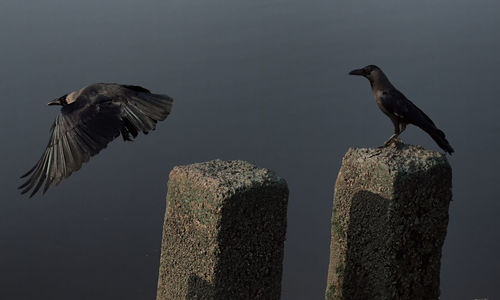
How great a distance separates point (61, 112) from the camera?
5.34m

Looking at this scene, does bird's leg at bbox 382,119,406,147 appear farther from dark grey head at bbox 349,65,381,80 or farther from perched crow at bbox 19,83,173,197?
perched crow at bbox 19,83,173,197

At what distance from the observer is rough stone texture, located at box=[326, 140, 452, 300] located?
4875mm

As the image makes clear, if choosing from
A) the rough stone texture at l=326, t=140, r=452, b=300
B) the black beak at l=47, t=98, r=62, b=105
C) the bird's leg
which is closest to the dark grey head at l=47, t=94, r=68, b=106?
the black beak at l=47, t=98, r=62, b=105

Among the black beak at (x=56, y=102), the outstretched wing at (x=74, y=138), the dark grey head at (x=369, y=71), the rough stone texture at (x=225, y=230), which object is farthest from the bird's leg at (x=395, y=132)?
the black beak at (x=56, y=102)

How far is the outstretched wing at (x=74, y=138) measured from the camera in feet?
15.7

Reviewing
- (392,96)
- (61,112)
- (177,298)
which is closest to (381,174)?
(392,96)

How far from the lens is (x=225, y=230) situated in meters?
4.23

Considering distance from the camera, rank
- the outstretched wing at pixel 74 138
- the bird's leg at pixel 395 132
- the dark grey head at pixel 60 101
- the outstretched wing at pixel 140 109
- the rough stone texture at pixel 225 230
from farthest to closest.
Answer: the dark grey head at pixel 60 101, the outstretched wing at pixel 140 109, the bird's leg at pixel 395 132, the outstretched wing at pixel 74 138, the rough stone texture at pixel 225 230

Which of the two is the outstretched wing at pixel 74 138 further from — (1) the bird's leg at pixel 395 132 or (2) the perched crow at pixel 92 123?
(1) the bird's leg at pixel 395 132

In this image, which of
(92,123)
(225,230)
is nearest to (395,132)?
(225,230)

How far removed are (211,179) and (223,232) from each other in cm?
34

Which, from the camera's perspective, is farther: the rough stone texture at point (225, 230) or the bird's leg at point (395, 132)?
the bird's leg at point (395, 132)

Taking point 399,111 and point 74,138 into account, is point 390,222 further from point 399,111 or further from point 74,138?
point 74,138

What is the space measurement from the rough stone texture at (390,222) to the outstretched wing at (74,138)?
71.3 inches
